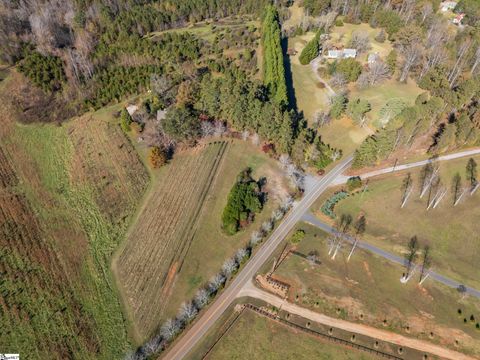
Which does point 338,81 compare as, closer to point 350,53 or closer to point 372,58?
point 350,53

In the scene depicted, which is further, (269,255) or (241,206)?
(241,206)

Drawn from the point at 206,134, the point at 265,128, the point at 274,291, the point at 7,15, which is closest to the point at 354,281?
the point at 274,291

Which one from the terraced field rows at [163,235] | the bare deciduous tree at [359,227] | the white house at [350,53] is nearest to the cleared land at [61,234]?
the terraced field rows at [163,235]

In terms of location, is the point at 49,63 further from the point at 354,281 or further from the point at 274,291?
the point at 354,281

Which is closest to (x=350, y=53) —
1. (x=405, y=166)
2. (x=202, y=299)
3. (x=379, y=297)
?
(x=405, y=166)

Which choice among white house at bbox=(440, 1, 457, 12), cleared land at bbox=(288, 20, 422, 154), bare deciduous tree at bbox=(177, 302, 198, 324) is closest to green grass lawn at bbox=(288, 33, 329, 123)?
cleared land at bbox=(288, 20, 422, 154)

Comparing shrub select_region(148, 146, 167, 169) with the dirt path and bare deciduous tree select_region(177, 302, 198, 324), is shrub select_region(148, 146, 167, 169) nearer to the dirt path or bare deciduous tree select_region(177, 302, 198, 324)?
bare deciduous tree select_region(177, 302, 198, 324)
